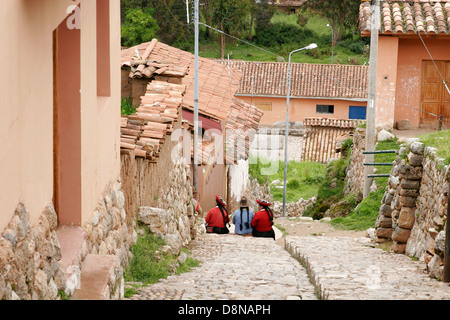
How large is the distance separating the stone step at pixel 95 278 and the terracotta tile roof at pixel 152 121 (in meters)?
2.60

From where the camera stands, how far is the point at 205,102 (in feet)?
60.8

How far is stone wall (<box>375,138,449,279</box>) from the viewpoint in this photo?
335 inches

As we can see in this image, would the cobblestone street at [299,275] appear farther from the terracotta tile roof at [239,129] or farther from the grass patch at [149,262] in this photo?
the terracotta tile roof at [239,129]

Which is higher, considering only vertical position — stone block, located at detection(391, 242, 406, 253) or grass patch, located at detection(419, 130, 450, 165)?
grass patch, located at detection(419, 130, 450, 165)

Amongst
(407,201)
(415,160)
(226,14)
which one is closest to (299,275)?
(407,201)

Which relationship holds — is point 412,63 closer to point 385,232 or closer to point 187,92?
point 187,92

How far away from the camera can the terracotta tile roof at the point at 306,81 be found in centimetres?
4469

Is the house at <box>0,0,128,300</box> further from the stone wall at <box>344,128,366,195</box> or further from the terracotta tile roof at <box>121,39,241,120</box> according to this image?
the stone wall at <box>344,128,366,195</box>

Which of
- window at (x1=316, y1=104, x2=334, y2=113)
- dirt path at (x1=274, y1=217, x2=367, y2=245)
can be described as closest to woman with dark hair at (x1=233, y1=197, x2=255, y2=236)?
dirt path at (x1=274, y1=217, x2=367, y2=245)

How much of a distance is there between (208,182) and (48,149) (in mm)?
13957

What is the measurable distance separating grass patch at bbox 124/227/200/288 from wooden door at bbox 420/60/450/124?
37.6ft

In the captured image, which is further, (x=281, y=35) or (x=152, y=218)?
(x=281, y=35)

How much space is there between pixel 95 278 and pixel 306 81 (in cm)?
4115

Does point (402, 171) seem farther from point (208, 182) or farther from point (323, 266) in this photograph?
point (208, 182)
